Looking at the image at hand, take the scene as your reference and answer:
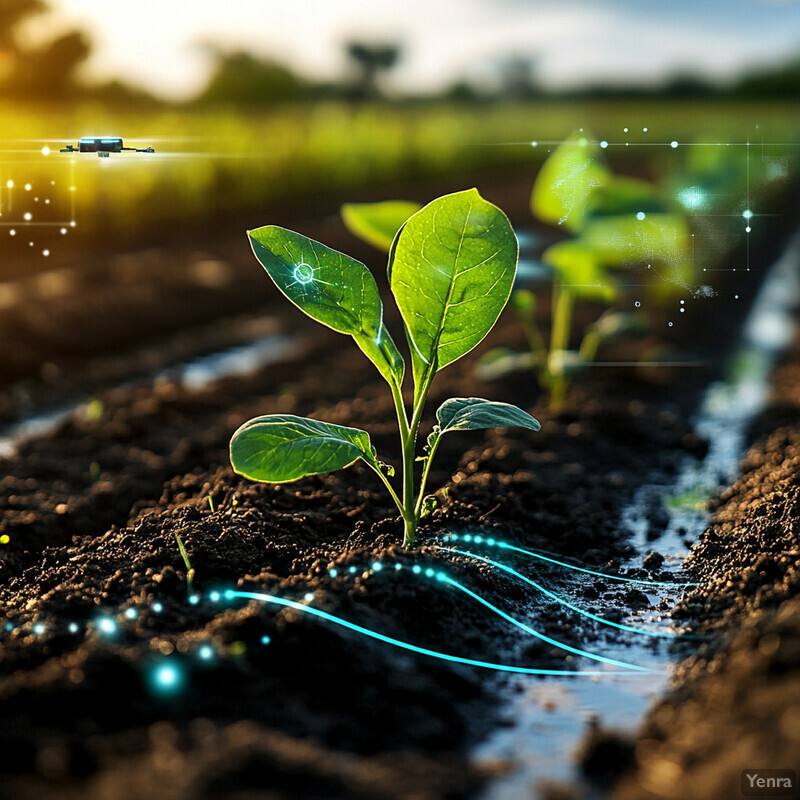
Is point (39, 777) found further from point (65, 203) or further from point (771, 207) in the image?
point (771, 207)

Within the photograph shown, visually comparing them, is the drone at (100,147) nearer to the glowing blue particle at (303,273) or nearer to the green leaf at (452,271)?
the glowing blue particle at (303,273)

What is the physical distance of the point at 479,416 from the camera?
1805 mm

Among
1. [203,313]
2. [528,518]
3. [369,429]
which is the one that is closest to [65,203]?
[203,313]

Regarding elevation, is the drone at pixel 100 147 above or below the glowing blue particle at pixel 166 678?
above

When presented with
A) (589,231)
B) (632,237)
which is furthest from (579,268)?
(632,237)

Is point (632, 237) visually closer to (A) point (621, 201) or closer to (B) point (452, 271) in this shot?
(A) point (621, 201)

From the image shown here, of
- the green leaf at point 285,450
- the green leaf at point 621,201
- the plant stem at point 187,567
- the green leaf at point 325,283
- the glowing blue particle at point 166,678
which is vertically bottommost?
the glowing blue particle at point 166,678

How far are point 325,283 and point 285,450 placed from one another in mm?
382

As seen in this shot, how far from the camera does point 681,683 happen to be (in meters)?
1.56

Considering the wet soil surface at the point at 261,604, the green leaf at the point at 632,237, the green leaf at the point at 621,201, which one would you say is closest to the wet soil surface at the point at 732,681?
the wet soil surface at the point at 261,604

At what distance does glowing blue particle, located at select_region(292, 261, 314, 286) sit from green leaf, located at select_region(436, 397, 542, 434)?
401mm

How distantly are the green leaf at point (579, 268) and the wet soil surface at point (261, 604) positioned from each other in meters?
0.48

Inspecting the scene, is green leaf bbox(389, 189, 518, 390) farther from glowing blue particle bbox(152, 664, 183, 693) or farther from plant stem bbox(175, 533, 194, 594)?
glowing blue particle bbox(152, 664, 183, 693)

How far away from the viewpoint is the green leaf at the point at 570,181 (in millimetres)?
3111
